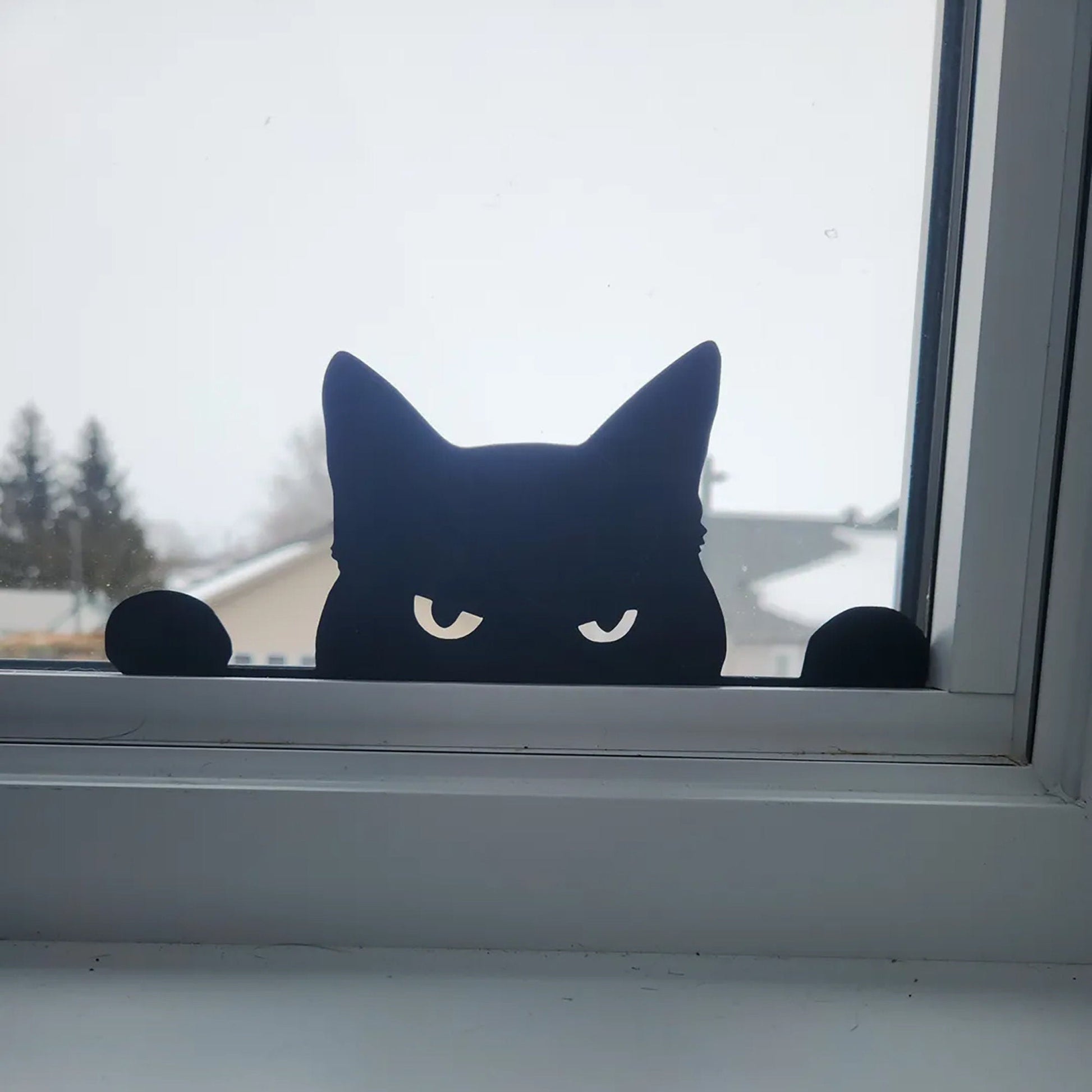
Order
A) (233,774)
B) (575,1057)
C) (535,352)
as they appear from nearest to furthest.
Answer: (575,1057) < (233,774) < (535,352)

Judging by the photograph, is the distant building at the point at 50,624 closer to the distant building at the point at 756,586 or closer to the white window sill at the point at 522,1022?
the distant building at the point at 756,586

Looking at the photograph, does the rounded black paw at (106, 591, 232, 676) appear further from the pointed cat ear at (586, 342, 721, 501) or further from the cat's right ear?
the pointed cat ear at (586, 342, 721, 501)

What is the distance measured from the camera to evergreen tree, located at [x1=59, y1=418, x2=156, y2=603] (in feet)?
1.90

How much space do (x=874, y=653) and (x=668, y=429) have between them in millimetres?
202

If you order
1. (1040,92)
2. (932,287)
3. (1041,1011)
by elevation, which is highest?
(1040,92)

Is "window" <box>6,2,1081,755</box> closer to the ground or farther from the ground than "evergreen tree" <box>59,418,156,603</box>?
farther from the ground

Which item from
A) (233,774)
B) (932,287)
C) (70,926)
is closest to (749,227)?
(932,287)

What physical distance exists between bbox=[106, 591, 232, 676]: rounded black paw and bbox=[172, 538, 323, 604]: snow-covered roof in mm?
69

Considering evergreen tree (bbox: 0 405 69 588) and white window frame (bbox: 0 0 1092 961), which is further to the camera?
evergreen tree (bbox: 0 405 69 588)

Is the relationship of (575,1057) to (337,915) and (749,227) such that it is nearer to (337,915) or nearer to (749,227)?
(337,915)

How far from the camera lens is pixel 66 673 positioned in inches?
Answer: 20.0

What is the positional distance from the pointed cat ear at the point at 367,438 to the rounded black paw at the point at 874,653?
30 centimetres

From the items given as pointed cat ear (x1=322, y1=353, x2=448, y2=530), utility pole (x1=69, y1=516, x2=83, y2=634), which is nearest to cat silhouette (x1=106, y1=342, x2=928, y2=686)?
pointed cat ear (x1=322, y1=353, x2=448, y2=530)

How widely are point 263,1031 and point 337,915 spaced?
0.07 meters
